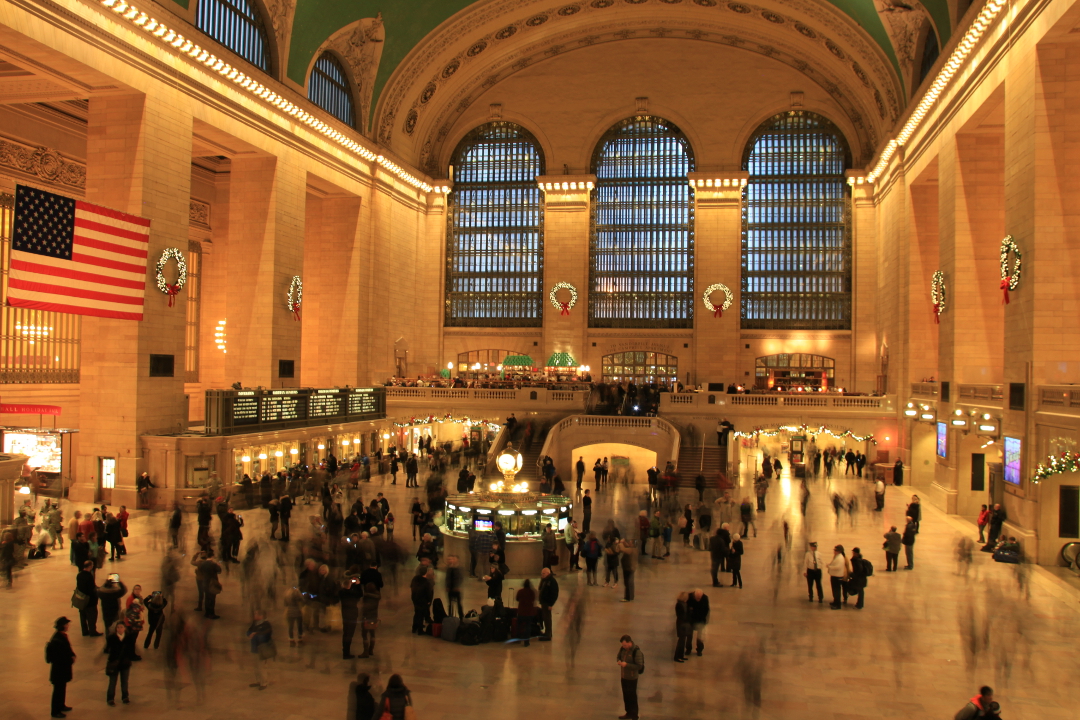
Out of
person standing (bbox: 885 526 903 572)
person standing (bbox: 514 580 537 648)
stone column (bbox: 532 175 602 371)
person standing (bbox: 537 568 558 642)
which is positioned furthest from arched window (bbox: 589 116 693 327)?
person standing (bbox: 514 580 537 648)

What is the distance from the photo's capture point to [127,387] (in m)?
20.5

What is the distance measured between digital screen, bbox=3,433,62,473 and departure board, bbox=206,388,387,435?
3.51m

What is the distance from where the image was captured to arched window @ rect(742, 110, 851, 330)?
130 ft

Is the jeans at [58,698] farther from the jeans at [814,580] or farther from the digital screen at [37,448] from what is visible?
the digital screen at [37,448]

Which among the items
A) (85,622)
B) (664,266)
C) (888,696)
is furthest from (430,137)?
(888,696)

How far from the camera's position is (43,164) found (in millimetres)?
24438

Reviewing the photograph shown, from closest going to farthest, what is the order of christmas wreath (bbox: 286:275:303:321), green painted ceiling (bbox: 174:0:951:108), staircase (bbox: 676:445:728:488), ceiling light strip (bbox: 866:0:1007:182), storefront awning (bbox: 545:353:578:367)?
ceiling light strip (bbox: 866:0:1007:182) → staircase (bbox: 676:445:728:488) → green painted ceiling (bbox: 174:0:951:108) → christmas wreath (bbox: 286:275:303:321) → storefront awning (bbox: 545:353:578:367)

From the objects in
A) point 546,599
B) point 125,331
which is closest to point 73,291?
point 125,331

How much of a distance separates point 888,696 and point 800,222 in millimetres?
34192

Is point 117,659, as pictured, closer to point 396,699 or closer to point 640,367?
point 396,699

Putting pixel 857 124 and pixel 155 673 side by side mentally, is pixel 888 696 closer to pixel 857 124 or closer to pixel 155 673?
pixel 155 673

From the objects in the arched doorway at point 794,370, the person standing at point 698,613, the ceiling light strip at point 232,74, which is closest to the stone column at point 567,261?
the arched doorway at point 794,370

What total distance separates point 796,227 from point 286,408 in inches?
1079

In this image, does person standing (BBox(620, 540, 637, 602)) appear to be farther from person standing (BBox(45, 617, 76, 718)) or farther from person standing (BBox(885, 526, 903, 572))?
person standing (BBox(45, 617, 76, 718))
